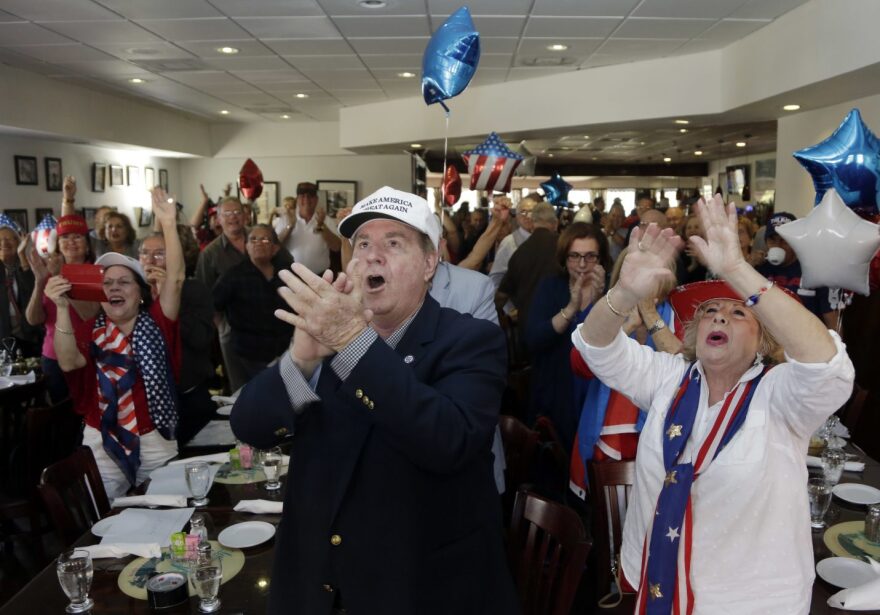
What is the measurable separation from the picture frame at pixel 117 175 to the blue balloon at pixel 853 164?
10714 millimetres

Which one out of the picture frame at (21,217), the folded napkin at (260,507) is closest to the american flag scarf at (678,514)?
the folded napkin at (260,507)

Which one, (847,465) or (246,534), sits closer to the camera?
(246,534)

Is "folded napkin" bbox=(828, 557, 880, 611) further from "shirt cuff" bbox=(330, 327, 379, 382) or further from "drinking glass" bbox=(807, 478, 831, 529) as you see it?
"shirt cuff" bbox=(330, 327, 379, 382)

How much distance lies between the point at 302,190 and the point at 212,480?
4.32m

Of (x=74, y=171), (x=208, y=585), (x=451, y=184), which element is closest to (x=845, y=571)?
(x=208, y=585)

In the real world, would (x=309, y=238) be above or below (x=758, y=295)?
above

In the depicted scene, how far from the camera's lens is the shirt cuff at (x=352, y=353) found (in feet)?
4.20

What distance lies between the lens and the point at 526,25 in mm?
6051

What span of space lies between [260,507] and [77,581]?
2.19 ft

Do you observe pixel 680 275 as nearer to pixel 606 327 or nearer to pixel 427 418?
pixel 606 327

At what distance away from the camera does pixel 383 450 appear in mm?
1412

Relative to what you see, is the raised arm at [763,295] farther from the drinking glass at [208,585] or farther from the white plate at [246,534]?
the white plate at [246,534]

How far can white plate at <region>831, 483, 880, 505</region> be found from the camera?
2504mm

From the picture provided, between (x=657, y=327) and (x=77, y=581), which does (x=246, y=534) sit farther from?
(x=657, y=327)
